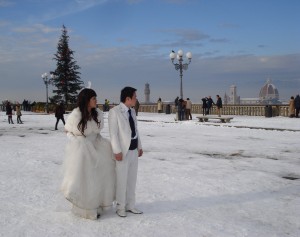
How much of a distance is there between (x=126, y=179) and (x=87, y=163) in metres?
0.58

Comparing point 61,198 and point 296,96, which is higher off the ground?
point 296,96

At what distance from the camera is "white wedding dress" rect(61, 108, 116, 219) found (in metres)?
4.51

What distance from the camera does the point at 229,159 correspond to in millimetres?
9797

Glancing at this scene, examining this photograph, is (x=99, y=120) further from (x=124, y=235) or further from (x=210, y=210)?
(x=210, y=210)

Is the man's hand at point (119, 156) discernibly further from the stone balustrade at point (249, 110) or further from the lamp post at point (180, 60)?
the stone balustrade at point (249, 110)

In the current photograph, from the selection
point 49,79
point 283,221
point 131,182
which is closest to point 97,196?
point 131,182

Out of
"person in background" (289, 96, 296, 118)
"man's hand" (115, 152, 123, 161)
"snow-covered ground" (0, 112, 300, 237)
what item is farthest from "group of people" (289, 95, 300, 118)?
"man's hand" (115, 152, 123, 161)

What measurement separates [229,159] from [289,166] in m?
1.60

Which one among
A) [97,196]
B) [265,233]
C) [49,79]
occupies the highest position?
[49,79]

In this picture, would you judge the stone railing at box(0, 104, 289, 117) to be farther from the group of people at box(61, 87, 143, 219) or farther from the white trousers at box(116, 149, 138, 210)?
the group of people at box(61, 87, 143, 219)

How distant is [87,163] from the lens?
4.51m

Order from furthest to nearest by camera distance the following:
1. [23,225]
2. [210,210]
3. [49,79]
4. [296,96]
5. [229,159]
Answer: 1. [49,79]
2. [296,96]
3. [229,159]
4. [210,210]
5. [23,225]

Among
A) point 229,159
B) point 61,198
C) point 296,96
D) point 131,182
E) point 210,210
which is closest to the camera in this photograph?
point 131,182

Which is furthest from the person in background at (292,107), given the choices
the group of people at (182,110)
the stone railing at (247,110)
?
the group of people at (182,110)
